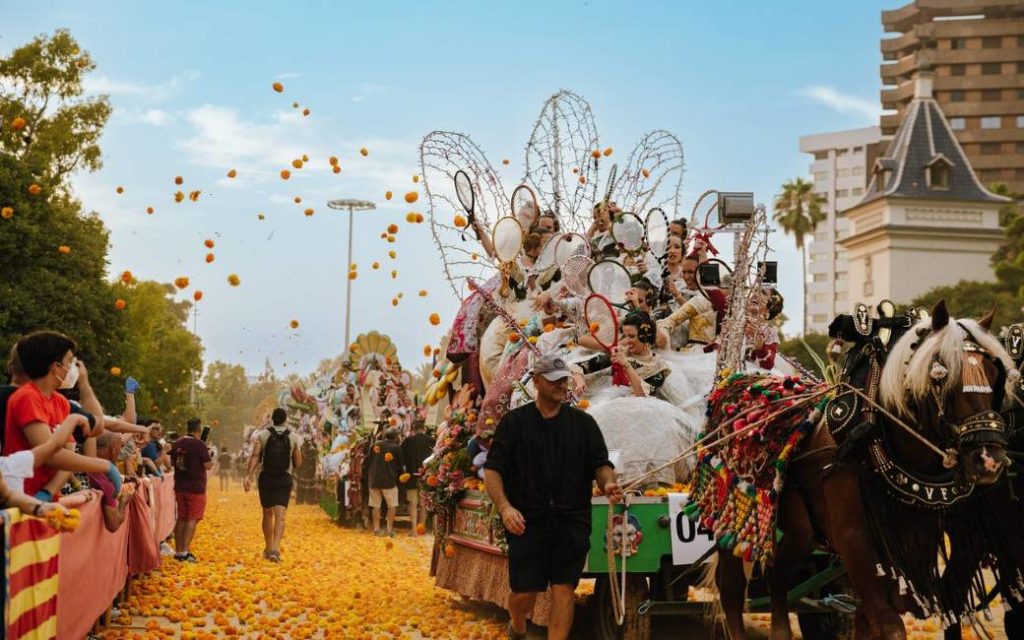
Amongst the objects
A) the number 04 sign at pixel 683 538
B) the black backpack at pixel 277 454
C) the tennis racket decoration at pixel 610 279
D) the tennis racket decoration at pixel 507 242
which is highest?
the tennis racket decoration at pixel 507 242

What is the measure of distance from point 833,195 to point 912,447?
128 meters

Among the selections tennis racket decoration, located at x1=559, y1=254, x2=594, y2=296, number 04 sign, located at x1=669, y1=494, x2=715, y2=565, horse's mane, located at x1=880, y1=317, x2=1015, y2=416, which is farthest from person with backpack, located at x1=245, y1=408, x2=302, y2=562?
horse's mane, located at x1=880, y1=317, x2=1015, y2=416

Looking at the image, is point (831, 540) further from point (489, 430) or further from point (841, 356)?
point (489, 430)

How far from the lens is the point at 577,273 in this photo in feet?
A: 40.6

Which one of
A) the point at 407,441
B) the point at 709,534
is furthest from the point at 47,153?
the point at 709,534

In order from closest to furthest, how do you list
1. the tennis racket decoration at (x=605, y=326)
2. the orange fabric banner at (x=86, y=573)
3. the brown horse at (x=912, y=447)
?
the brown horse at (x=912, y=447) < the orange fabric banner at (x=86, y=573) < the tennis racket decoration at (x=605, y=326)

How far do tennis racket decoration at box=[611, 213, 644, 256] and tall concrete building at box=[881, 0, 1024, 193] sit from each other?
107 metres

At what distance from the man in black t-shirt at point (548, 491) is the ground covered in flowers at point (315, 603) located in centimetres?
320

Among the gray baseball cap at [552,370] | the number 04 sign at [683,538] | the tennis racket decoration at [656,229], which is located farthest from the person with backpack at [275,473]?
the gray baseball cap at [552,370]

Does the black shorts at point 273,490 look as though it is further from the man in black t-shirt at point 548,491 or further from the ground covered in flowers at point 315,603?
the man in black t-shirt at point 548,491

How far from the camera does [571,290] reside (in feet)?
40.4

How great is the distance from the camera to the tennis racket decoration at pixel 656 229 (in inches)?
529

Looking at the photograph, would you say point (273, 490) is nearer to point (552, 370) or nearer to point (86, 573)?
point (86, 573)

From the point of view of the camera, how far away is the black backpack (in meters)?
17.5
